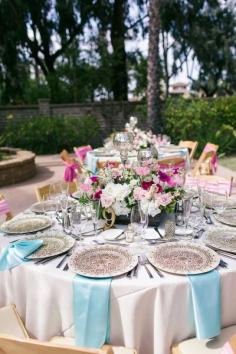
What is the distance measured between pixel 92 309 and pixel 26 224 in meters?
1.03

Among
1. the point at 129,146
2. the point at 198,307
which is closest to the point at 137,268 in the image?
the point at 198,307

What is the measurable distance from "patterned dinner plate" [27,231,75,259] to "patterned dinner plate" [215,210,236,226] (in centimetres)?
109

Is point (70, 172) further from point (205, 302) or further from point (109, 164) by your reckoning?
point (205, 302)

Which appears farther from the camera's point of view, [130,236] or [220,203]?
[220,203]

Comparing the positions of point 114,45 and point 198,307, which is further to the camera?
point 114,45

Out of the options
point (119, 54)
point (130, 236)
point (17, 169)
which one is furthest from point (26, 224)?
point (119, 54)

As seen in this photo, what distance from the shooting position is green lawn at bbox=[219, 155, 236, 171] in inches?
332

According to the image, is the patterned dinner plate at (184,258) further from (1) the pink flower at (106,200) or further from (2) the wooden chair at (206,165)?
(2) the wooden chair at (206,165)

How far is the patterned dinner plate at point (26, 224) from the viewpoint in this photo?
7.84 ft

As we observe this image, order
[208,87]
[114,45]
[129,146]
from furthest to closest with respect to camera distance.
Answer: [208,87] < [114,45] < [129,146]

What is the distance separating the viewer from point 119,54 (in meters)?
12.5

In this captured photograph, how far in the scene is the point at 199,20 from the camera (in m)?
16.2

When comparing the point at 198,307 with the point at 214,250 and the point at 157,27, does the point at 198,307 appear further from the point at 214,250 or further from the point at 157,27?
the point at 157,27

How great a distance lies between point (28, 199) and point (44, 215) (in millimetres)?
3531
